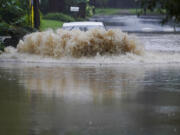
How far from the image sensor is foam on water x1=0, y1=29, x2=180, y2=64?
2070cm

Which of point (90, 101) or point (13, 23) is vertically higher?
point (90, 101)

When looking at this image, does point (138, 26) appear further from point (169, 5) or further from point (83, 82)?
point (169, 5)

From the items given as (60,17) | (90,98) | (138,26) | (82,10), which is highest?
(90,98)

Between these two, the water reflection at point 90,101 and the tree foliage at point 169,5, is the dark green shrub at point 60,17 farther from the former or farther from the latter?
the tree foliage at point 169,5

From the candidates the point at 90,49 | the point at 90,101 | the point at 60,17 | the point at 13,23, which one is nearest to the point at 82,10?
the point at 60,17

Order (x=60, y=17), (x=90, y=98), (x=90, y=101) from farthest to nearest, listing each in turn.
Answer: (x=60, y=17), (x=90, y=98), (x=90, y=101)

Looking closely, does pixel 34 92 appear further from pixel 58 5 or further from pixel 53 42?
pixel 58 5

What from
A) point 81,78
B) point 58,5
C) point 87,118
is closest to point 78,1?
point 58,5

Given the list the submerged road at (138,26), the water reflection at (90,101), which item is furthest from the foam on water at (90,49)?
the submerged road at (138,26)

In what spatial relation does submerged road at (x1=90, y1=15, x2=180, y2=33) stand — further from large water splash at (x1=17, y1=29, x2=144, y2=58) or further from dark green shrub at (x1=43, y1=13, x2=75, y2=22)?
large water splash at (x1=17, y1=29, x2=144, y2=58)

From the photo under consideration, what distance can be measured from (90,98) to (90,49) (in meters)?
9.42

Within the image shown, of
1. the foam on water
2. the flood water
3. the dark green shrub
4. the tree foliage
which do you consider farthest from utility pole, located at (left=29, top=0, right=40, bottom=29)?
the tree foliage

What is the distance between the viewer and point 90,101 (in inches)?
445

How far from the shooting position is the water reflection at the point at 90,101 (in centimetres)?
888
